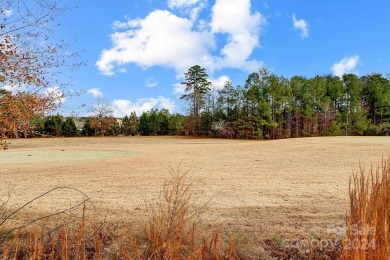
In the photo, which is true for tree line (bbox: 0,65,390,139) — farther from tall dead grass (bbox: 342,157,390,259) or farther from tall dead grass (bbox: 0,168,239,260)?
tall dead grass (bbox: 342,157,390,259)

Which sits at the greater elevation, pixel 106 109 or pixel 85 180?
pixel 106 109

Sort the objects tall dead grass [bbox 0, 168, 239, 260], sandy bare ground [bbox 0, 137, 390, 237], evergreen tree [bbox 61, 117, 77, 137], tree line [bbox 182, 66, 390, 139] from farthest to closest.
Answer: evergreen tree [bbox 61, 117, 77, 137], tree line [bbox 182, 66, 390, 139], sandy bare ground [bbox 0, 137, 390, 237], tall dead grass [bbox 0, 168, 239, 260]

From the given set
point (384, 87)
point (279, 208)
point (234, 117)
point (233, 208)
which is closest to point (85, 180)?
point (233, 208)

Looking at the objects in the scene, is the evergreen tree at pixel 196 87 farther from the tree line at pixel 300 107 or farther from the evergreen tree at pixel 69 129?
the evergreen tree at pixel 69 129

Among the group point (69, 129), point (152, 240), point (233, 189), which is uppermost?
point (69, 129)

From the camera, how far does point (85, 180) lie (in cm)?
887

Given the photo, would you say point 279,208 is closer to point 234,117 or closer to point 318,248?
point 318,248

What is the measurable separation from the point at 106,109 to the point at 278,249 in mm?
38751

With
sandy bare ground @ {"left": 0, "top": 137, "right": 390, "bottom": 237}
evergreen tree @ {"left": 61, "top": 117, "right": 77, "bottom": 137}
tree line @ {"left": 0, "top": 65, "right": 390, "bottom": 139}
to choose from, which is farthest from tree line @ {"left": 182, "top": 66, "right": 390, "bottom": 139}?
sandy bare ground @ {"left": 0, "top": 137, "right": 390, "bottom": 237}

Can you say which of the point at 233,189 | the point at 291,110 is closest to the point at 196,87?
the point at 291,110

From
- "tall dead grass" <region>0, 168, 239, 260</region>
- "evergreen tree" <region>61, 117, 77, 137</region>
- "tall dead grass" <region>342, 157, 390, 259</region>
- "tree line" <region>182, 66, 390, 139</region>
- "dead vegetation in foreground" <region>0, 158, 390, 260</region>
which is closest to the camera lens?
"tall dead grass" <region>342, 157, 390, 259</region>

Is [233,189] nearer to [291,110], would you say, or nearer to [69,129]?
[291,110]

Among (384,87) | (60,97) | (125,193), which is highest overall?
(384,87)

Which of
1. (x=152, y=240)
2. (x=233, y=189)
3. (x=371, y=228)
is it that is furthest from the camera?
(x=233, y=189)
